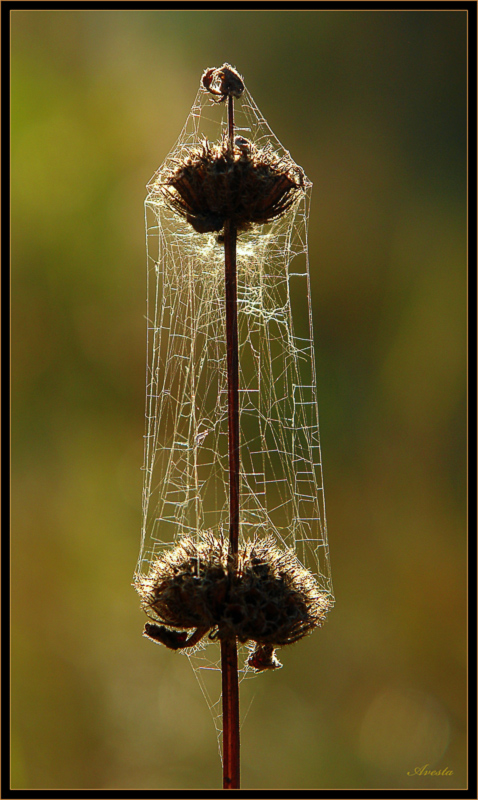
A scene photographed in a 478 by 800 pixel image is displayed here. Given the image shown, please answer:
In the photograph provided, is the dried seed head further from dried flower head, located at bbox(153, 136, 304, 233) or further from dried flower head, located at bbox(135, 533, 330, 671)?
dried flower head, located at bbox(135, 533, 330, 671)

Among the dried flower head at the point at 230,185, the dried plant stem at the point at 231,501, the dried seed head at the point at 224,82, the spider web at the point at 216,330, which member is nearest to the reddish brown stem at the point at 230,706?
the dried plant stem at the point at 231,501

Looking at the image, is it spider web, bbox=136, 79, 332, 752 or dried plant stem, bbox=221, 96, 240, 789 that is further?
spider web, bbox=136, 79, 332, 752

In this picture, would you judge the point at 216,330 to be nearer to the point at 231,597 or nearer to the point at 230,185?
the point at 230,185

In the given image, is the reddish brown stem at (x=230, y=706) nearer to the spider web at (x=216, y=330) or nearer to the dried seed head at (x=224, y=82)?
the spider web at (x=216, y=330)

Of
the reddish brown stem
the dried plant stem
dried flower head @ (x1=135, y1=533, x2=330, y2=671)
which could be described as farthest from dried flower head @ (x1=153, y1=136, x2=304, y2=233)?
the reddish brown stem

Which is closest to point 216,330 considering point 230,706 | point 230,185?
point 230,185

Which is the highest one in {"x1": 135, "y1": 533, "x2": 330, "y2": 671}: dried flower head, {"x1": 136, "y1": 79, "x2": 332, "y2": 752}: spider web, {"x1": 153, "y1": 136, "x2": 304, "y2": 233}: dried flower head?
{"x1": 153, "y1": 136, "x2": 304, "y2": 233}: dried flower head

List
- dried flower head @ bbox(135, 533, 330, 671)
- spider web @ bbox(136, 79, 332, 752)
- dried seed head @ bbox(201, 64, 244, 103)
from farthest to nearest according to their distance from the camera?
1. spider web @ bbox(136, 79, 332, 752)
2. dried seed head @ bbox(201, 64, 244, 103)
3. dried flower head @ bbox(135, 533, 330, 671)
